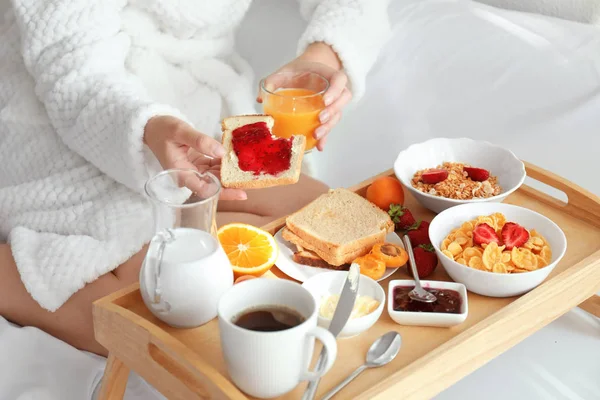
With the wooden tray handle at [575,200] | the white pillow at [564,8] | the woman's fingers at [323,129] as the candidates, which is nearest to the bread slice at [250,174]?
the woman's fingers at [323,129]

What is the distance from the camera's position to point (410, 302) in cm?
112

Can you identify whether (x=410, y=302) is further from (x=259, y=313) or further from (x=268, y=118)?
(x=268, y=118)

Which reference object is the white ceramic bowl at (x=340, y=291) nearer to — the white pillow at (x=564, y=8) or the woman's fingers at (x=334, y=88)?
the woman's fingers at (x=334, y=88)

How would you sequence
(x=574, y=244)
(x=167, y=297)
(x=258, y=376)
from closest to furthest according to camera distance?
1. (x=258, y=376)
2. (x=167, y=297)
3. (x=574, y=244)

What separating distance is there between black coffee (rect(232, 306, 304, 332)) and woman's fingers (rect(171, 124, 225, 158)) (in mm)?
310

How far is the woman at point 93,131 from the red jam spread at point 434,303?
31 centimetres

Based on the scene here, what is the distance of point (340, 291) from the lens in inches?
45.3

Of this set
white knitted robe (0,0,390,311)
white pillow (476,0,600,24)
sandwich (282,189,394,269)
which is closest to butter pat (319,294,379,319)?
→ sandwich (282,189,394,269)

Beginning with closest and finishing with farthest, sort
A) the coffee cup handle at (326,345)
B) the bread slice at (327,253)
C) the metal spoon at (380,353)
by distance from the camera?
the coffee cup handle at (326,345), the metal spoon at (380,353), the bread slice at (327,253)

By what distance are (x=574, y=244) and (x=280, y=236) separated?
48cm

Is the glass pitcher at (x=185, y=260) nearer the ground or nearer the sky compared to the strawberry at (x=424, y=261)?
nearer the sky

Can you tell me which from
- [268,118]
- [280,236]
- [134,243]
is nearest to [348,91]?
[268,118]

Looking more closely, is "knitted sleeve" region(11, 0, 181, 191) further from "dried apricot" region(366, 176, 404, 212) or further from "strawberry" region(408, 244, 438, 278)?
"strawberry" region(408, 244, 438, 278)

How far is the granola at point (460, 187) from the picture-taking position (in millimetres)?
1339
